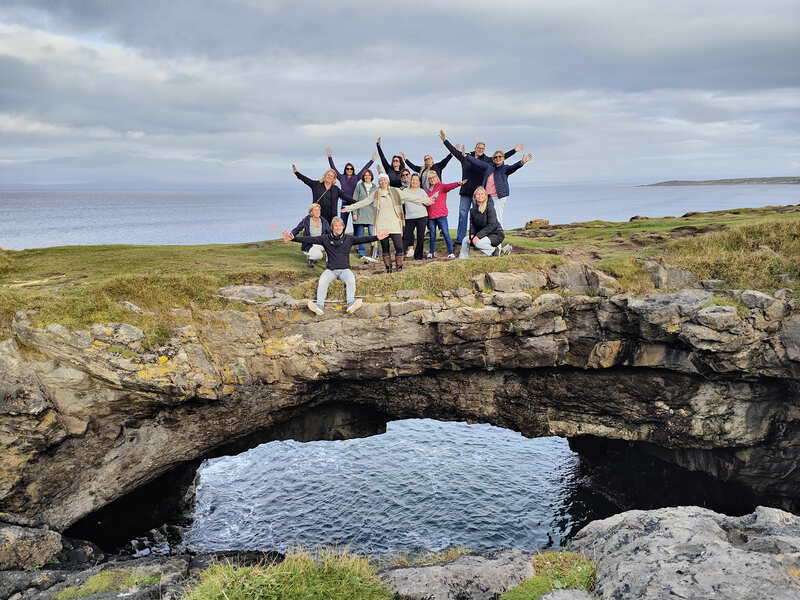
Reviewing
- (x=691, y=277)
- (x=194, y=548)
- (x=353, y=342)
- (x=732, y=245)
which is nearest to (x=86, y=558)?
(x=194, y=548)

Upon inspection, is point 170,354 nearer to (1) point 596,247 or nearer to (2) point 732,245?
(1) point 596,247

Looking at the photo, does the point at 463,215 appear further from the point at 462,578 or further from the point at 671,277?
the point at 462,578

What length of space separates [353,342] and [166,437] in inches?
290

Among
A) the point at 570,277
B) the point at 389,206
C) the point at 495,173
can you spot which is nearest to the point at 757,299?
the point at 570,277

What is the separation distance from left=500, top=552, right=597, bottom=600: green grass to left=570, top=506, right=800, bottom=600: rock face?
0.83 feet

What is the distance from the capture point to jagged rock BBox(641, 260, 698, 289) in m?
18.6

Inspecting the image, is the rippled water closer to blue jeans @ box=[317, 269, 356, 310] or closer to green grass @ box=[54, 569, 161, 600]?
green grass @ box=[54, 569, 161, 600]

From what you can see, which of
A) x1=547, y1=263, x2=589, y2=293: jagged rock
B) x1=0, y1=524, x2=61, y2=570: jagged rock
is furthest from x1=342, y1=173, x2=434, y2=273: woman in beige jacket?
x1=0, y1=524, x2=61, y2=570: jagged rock

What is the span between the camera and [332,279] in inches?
675

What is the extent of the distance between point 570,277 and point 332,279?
9.33m

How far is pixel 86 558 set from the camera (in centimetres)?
1471

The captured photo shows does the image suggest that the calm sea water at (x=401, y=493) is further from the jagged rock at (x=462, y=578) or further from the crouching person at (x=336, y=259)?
the crouching person at (x=336, y=259)

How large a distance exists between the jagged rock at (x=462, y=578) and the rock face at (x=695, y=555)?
5.67 feet

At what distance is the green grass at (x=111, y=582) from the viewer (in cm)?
1200
